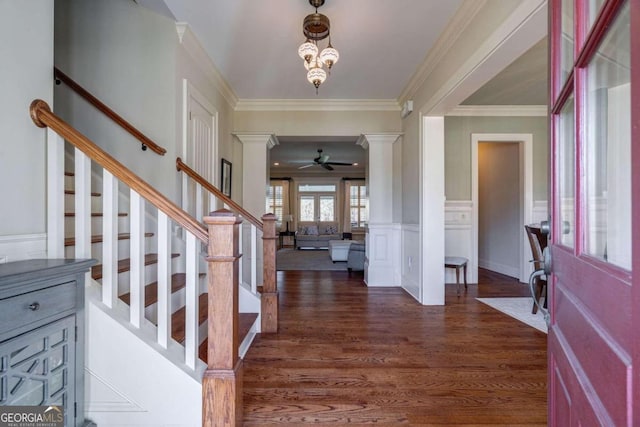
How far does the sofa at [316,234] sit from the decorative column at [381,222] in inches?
210

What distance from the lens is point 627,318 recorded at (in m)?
0.47

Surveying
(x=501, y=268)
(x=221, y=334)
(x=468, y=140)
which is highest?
(x=468, y=140)

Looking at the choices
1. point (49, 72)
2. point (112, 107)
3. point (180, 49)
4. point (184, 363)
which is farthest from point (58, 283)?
point (180, 49)

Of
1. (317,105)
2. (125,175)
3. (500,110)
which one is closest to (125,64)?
(125,175)

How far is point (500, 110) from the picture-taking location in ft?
15.1

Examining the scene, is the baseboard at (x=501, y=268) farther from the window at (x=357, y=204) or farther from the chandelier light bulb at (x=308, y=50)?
the window at (x=357, y=204)

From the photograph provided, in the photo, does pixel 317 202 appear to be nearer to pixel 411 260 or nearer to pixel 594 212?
pixel 411 260

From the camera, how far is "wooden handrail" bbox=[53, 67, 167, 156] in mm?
2259

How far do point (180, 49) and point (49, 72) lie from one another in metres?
1.43

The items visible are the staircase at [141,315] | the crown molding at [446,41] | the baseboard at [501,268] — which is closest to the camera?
the staircase at [141,315]

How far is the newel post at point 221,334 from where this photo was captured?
4.45ft

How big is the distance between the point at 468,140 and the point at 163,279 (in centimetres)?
459

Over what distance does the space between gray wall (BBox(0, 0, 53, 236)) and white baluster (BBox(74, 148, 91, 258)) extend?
6.4 inches

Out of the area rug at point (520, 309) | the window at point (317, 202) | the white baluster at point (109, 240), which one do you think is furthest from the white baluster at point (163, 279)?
the window at point (317, 202)
